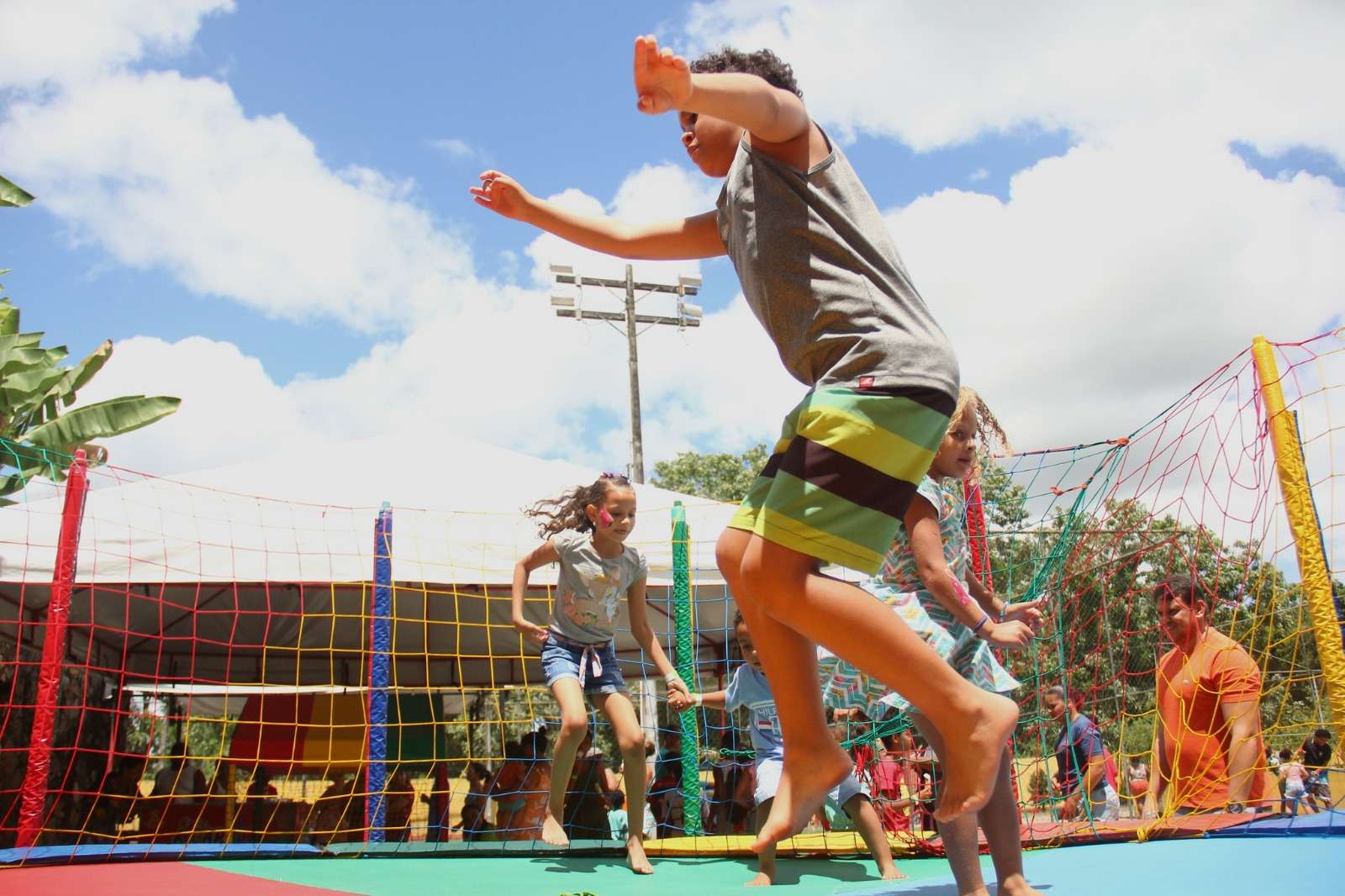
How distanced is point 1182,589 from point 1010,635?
2.70 meters

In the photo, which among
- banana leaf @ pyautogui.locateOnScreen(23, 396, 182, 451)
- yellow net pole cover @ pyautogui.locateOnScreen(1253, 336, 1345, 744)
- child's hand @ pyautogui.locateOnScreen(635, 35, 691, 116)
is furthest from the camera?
banana leaf @ pyautogui.locateOnScreen(23, 396, 182, 451)

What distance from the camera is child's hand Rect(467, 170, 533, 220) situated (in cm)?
247

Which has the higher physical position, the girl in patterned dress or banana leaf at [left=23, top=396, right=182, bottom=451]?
banana leaf at [left=23, top=396, right=182, bottom=451]

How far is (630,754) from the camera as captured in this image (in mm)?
4230

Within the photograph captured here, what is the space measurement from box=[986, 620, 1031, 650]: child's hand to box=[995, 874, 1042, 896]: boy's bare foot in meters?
0.54

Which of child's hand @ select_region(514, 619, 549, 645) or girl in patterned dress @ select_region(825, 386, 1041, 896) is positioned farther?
child's hand @ select_region(514, 619, 549, 645)

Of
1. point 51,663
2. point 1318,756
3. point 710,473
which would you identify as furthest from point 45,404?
point 710,473

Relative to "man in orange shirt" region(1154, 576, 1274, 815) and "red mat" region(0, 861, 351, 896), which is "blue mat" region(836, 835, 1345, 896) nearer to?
"man in orange shirt" region(1154, 576, 1274, 815)

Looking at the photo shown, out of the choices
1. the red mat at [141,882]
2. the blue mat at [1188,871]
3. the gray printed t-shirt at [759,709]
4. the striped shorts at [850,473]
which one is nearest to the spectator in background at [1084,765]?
the gray printed t-shirt at [759,709]

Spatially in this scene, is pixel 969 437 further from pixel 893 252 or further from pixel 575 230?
pixel 575 230

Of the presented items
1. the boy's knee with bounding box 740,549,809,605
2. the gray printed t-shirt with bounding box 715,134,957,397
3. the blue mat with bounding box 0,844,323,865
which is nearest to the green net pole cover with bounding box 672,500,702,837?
the blue mat with bounding box 0,844,323,865

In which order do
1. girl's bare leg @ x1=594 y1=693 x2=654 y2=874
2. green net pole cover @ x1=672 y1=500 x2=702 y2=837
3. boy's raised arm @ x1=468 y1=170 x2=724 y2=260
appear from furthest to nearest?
green net pole cover @ x1=672 y1=500 x2=702 y2=837 → girl's bare leg @ x1=594 y1=693 x2=654 y2=874 → boy's raised arm @ x1=468 y1=170 x2=724 y2=260

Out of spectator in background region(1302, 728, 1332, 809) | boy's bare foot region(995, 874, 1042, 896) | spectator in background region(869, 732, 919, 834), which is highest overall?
boy's bare foot region(995, 874, 1042, 896)

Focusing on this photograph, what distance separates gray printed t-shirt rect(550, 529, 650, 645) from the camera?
4.51m
